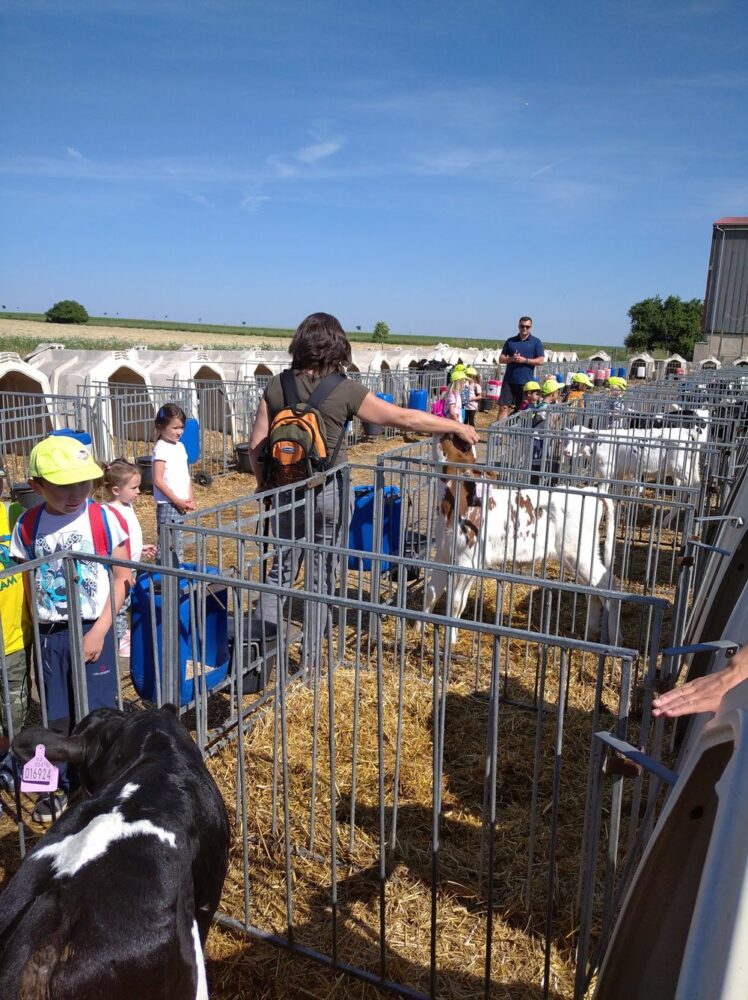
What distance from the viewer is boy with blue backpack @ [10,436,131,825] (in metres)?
3.21

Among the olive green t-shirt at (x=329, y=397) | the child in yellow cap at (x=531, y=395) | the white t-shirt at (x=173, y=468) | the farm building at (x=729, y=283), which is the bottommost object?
the white t-shirt at (x=173, y=468)

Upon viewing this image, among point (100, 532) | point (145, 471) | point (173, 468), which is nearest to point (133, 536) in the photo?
point (100, 532)

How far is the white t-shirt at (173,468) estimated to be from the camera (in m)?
6.20

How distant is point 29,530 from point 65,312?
121 meters

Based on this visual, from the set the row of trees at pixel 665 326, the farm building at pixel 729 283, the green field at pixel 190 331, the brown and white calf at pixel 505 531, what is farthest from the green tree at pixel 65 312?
the brown and white calf at pixel 505 531

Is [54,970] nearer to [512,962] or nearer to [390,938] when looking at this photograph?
[390,938]

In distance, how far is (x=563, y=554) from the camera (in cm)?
559

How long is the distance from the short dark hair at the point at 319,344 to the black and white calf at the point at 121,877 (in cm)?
251

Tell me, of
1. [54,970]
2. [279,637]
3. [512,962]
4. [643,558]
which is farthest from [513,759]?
[643,558]

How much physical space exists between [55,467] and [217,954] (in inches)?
82.6

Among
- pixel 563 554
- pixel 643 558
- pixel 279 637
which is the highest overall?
pixel 279 637

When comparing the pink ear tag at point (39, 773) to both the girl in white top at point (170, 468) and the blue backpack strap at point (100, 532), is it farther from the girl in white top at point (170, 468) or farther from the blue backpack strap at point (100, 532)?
the girl in white top at point (170, 468)

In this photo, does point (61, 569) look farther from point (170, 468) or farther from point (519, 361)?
point (519, 361)

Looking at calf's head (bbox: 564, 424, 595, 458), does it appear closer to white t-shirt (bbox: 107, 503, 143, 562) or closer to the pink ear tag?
white t-shirt (bbox: 107, 503, 143, 562)
